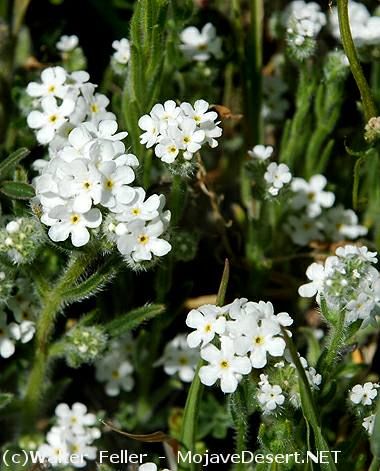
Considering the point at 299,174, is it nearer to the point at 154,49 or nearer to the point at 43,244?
the point at 154,49

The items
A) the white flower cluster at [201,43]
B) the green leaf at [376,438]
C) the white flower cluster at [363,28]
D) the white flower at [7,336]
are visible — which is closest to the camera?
the green leaf at [376,438]

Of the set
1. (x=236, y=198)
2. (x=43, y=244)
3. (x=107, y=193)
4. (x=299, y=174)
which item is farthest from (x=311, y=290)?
(x=236, y=198)

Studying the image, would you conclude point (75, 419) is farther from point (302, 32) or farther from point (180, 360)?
point (302, 32)

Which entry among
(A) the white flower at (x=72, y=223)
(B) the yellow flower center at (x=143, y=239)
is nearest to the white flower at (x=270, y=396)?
(B) the yellow flower center at (x=143, y=239)

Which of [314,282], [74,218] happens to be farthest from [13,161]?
[314,282]

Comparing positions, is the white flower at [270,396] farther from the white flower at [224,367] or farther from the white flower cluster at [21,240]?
the white flower cluster at [21,240]

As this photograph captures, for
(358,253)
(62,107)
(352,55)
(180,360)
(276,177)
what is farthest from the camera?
(180,360)

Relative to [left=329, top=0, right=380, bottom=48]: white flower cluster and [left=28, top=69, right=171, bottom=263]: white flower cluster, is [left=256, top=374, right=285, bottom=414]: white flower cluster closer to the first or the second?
[left=28, top=69, right=171, bottom=263]: white flower cluster
